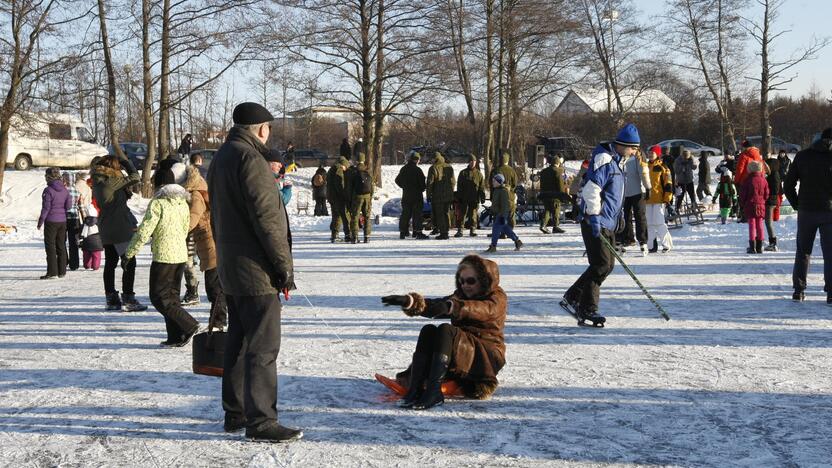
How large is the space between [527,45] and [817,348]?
20709 millimetres

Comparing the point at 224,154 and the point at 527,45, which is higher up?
the point at 527,45

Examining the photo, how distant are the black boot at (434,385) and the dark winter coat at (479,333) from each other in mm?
113

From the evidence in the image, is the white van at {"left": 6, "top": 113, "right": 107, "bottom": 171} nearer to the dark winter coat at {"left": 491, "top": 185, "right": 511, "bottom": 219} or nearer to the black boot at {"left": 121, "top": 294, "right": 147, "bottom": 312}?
the dark winter coat at {"left": 491, "top": 185, "right": 511, "bottom": 219}

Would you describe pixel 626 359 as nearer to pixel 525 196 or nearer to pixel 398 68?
pixel 525 196

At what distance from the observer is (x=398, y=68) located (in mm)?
24250

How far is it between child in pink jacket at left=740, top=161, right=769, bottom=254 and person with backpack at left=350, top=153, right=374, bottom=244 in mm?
6667

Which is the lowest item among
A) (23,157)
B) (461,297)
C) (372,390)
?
(372,390)

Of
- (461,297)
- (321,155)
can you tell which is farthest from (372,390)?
(321,155)

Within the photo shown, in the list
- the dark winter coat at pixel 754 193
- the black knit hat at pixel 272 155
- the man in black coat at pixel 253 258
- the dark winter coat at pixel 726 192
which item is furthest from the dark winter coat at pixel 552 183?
the man in black coat at pixel 253 258

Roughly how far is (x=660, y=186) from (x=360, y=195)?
18.2 feet

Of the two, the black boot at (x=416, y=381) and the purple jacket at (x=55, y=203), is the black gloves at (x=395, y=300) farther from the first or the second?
the purple jacket at (x=55, y=203)

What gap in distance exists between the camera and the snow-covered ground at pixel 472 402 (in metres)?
4.23

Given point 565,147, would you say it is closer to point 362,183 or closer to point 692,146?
point 692,146

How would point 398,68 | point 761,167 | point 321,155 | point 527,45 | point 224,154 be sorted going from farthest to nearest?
point 321,155 → point 527,45 → point 398,68 → point 761,167 → point 224,154
